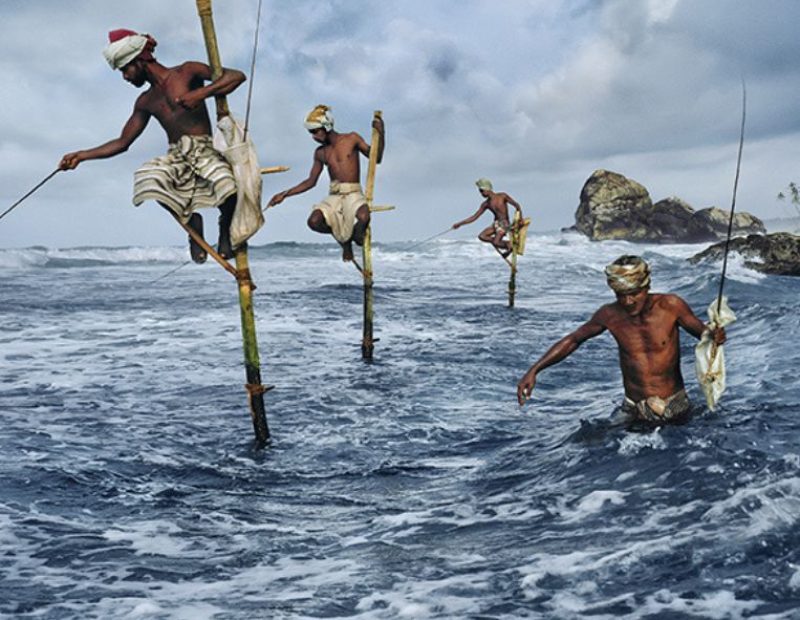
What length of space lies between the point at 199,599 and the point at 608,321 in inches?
150

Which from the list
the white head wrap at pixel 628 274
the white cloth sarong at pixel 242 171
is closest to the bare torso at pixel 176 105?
the white cloth sarong at pixel 242 171

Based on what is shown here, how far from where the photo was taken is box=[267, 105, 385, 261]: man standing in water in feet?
37.2

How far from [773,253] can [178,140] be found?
2651cm

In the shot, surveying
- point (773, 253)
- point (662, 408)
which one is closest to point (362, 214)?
point (662, 408)

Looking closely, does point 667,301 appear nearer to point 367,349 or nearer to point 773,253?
point 367,349

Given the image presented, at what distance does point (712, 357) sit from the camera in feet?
21.0

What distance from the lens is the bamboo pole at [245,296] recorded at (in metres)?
7.34

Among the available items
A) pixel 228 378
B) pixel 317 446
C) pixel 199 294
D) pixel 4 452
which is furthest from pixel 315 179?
pixel 199 294

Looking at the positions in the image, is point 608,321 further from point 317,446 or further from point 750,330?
point 750,330

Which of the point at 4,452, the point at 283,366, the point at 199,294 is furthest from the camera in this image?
the point at 199,294

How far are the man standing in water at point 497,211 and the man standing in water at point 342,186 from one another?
9.73 meters

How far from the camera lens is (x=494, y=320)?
1912 cm

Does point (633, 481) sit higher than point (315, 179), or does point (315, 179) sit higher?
point (315, 179)

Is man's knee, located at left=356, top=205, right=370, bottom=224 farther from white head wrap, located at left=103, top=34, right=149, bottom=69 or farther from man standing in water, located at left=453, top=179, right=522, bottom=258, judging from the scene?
man standing in water, located at left=453, top=179, right=522, bottom=258
